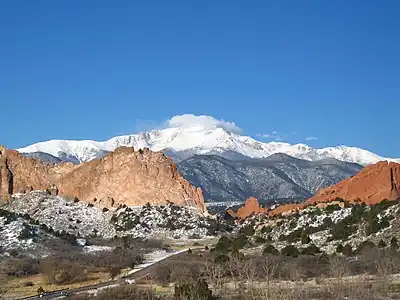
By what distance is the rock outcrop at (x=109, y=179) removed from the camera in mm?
102125

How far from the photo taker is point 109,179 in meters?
103

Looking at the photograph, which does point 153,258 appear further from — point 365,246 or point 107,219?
point 107,219

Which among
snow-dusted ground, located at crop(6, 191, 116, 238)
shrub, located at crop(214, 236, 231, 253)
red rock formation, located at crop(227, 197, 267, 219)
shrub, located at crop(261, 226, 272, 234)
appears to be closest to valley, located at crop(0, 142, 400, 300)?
shrub, located at crop(261, 226, 272, 234)

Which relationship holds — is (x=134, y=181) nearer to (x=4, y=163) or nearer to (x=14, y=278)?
(x=4, y=163)

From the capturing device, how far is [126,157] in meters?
105

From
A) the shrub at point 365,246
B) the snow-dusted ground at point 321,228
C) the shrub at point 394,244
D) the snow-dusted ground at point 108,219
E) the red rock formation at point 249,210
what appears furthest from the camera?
the red rock formation at point 249,210

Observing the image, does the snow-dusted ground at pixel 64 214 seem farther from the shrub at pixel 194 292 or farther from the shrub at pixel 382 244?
the shrub at pixel 194 292

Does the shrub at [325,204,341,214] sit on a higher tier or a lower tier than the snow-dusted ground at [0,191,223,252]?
lower

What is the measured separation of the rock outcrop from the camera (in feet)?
335

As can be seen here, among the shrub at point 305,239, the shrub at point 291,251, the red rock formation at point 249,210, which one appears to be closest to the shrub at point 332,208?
the shrub at point 305,239

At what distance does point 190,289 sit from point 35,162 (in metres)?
80.5

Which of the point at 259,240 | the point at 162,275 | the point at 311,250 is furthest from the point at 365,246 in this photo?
the point at 259,240

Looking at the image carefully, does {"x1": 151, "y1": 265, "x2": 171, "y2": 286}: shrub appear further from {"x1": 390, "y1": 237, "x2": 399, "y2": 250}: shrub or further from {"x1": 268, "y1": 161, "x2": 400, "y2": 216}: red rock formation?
{"x1": 268, "y1": 161, "x2": 400, "y2": 216}: red rock formation

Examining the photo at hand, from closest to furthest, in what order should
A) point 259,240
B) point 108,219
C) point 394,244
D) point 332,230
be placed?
point 394,244, point 332,230, point 259,240, point 108,219
